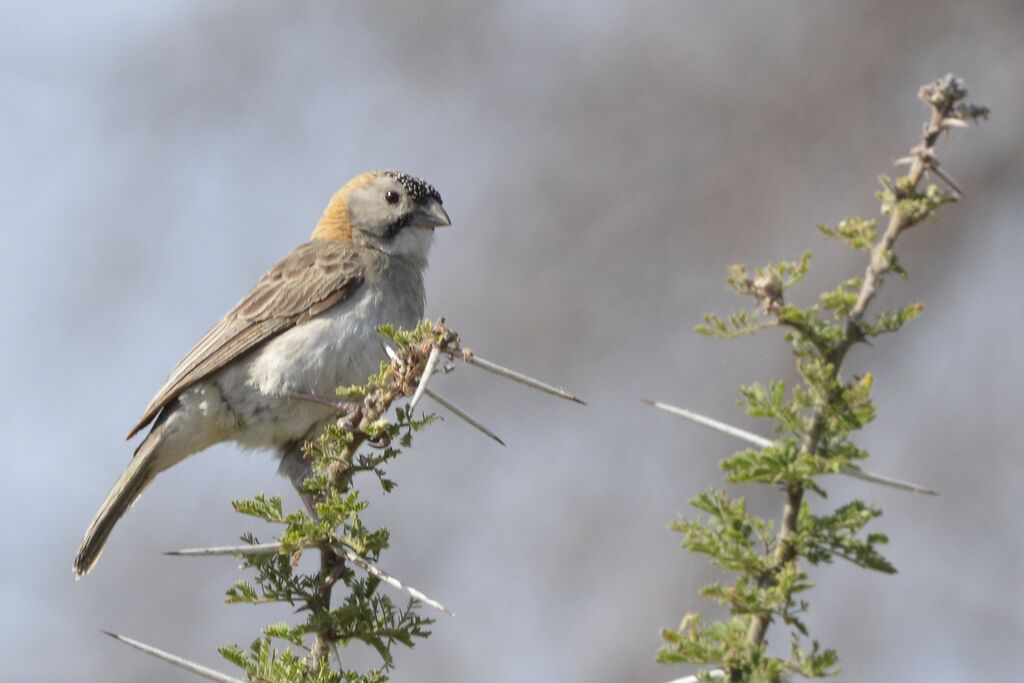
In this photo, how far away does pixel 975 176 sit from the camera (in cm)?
872

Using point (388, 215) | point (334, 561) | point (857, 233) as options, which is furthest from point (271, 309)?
point (857, 233)

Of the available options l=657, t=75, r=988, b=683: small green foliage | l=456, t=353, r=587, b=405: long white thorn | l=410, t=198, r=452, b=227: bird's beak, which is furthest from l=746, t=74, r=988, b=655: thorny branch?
l=410, t=198, r=452, b=227: bird's beak

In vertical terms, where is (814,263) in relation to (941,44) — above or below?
below

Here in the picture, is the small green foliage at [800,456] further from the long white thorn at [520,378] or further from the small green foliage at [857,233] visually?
the long white thorn at [520,378]

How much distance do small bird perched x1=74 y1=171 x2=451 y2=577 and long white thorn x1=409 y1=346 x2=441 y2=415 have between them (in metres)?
2.83

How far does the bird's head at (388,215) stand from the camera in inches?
264

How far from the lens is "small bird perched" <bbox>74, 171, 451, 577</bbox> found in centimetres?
577

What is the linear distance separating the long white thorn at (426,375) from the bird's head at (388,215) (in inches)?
152

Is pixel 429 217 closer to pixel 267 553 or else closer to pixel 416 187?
pixel 416 187

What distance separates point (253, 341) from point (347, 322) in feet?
1.53

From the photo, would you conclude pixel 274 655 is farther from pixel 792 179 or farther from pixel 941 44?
pixel 941 44

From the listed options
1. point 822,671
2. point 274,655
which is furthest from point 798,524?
point 274,655

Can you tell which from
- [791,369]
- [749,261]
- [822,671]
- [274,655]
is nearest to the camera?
[822,671]

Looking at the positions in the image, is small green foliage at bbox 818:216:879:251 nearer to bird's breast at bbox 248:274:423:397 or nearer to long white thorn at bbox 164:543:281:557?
long white thorn at bbox 164:543:281:557
